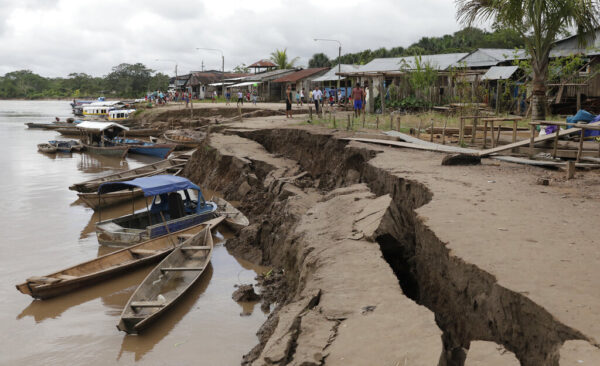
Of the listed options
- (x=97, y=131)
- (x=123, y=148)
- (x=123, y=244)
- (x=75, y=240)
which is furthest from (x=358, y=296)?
(x=97, y=131)

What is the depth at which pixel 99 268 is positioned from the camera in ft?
36.9

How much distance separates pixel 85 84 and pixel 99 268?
127957mm

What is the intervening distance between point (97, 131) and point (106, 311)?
26504 millimetres

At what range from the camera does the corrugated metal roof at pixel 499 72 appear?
80.3ft

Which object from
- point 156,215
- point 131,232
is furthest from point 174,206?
point 131,232

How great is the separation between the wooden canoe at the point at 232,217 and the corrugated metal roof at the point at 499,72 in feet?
50.6

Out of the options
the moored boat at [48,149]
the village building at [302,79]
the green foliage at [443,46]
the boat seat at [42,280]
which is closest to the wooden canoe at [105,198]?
the boat seat at [42,280]

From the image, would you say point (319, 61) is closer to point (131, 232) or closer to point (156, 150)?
point (156, 150)

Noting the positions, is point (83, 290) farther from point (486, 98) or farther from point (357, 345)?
point (486, 98)

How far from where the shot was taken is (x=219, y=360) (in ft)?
26.0

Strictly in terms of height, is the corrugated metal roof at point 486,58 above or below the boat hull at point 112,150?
above

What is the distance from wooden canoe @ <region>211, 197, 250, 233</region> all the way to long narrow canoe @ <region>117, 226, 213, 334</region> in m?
1.27

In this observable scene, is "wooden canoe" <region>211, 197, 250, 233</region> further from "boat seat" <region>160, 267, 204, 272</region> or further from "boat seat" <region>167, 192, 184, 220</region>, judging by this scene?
"boat seat" <region>160, 267, 204, 272</region>

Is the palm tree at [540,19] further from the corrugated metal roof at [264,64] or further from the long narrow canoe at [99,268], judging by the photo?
the corrugated metal roof at [264,64]
